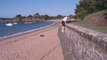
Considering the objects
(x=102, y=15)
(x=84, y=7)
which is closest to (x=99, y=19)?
(x=102, y=15)

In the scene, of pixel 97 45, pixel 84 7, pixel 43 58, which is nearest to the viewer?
pixel 97 45

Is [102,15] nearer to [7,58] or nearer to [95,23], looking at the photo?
[95,23]

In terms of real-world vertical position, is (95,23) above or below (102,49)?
below

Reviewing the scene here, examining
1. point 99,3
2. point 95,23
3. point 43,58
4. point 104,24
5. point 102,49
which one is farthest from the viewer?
point 99,3

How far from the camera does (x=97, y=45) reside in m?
4.83

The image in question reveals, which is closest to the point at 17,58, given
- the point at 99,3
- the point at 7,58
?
the point at 7,58

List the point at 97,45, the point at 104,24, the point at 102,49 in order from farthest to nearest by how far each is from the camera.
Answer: the point at 104,24, the point at 97,45, the point at 102,49

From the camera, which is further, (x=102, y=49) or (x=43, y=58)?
(x=43, y=58)

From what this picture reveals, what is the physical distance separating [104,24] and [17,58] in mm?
17230

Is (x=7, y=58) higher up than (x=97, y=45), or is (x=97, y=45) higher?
(x=97, y=45)

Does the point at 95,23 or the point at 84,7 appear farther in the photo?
the point at 84,7

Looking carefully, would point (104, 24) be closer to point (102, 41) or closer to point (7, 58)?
point (7, 58)

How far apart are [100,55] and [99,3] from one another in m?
36.5

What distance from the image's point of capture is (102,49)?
4477 mm
